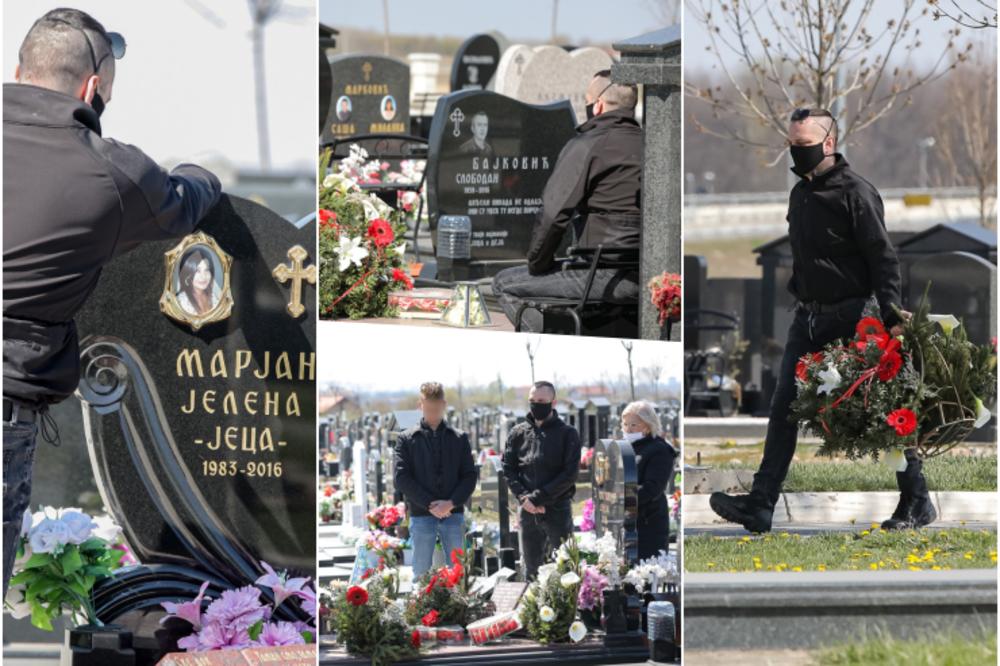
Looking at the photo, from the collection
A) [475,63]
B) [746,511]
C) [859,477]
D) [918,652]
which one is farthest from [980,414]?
[475,63]

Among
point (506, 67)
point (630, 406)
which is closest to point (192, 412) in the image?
point (630, 406)

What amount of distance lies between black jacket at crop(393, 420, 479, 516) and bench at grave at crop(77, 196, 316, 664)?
0.44 metres

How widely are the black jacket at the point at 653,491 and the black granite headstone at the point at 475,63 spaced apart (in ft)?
24.1

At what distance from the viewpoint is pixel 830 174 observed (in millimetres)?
6074

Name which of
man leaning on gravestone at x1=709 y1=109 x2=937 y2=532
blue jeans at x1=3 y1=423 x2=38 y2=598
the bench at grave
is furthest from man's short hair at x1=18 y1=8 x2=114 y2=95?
man leaning on gravestone at x1=709 y1=109 x2=937 y2=532

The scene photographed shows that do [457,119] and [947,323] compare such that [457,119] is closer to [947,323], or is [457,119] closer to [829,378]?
[829,378]

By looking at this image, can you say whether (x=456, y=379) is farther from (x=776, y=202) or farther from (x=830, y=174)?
(x=776, y=202)

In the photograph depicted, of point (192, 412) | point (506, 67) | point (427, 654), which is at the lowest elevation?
point (427, 654)

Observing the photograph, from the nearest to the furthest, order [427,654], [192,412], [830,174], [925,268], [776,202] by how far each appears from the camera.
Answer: [427,654]
[192,412]
[830,174]
[925,268]
[776,202]

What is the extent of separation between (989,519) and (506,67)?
5.82 m

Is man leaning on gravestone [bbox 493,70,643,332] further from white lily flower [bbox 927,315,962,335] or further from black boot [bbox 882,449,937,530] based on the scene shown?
black boot [bbox 882,449,937,530]

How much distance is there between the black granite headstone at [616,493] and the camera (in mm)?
5262

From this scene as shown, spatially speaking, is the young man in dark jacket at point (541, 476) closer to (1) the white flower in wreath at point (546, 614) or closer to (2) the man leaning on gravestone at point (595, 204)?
(1) the white flower in wreath at point (546, 614)

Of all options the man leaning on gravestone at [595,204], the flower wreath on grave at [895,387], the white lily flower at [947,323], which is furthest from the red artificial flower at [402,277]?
the white lily flower at [947,323]
